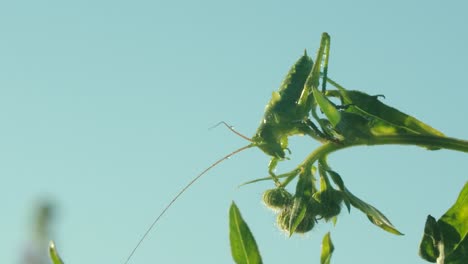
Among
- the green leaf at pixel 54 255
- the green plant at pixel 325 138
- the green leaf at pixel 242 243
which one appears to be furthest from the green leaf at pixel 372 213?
the green leaf at pixel 54 255

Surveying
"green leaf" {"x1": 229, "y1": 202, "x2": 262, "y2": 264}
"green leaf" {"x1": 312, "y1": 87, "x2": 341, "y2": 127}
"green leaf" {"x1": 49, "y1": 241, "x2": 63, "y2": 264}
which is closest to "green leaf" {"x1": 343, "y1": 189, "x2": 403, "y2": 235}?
"green leaf" {"x1": 312, "y1": 87, "x2": 341, "y2": 127}

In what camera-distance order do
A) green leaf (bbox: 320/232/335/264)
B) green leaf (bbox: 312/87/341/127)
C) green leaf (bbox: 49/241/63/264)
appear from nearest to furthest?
green leaf (bbox: 49/241/63/264) < green leaf (bbox: 320/232/335/264) < green leaf (bbox: 312/87/341/127)

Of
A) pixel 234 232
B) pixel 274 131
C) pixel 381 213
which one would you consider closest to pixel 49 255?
pixel 234 232

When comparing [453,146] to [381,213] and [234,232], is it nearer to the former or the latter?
[381,213]

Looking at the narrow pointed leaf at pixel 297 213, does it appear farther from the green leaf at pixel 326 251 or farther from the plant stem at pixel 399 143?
the green leaf at pixel 326 251

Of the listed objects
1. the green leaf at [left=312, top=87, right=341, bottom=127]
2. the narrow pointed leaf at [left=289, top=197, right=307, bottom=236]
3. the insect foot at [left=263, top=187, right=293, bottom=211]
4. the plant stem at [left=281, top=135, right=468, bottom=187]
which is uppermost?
the green leaf at [left=312, top=87, right=341, bottom=127]

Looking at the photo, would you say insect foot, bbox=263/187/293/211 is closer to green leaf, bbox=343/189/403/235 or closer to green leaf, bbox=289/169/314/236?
green leaf, bbox=289/169/314/236

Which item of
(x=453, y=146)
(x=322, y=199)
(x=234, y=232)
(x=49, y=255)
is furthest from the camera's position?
(x=322, y=199)
